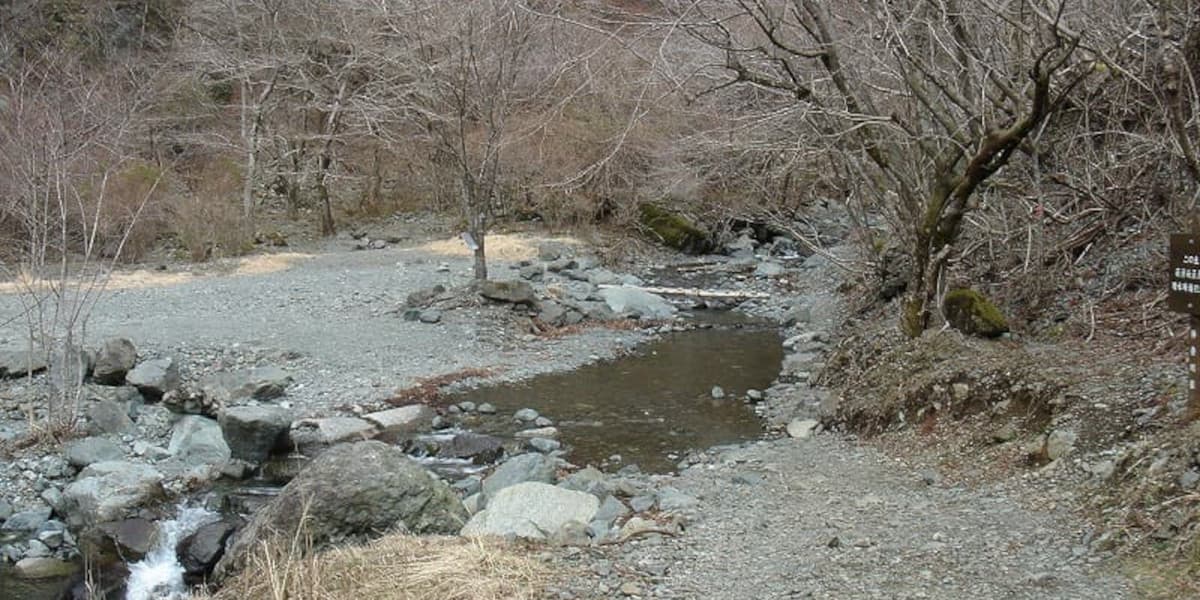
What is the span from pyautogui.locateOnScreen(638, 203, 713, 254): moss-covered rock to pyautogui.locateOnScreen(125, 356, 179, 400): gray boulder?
12.9 meters

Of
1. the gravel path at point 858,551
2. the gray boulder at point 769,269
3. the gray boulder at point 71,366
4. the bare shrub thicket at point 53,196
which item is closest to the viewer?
the gravel path at point 858,551

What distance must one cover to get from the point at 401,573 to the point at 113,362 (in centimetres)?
734

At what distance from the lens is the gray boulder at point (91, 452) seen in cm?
923

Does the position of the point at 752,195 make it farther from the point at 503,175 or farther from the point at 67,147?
the point at 67,147

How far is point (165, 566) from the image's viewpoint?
7559mm

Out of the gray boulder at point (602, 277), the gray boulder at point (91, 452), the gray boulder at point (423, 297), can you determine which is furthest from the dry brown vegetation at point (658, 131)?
the gray boulder at point (602, 277)

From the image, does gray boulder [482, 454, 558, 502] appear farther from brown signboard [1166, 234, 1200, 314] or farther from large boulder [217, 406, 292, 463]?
brown signboard [1166, 234, 1200, 314]

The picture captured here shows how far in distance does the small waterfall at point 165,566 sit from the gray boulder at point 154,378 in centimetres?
323

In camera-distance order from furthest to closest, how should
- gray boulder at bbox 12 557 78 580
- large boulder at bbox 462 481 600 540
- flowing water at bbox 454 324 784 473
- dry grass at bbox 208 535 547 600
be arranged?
flowing water at bbox 454 324 784 473 → gray boulder at bbox 12 557 78 580 → large boulder at bbox 462 481 600 540 → dry grass at bbox 208 535 547 600

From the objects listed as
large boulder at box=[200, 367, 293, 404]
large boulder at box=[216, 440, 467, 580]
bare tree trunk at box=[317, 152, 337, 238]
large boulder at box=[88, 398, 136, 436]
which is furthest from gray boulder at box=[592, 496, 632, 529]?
bare tree trunk at box=[317, 152, 337, 238]

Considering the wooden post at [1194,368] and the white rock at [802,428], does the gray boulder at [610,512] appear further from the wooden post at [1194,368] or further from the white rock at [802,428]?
the wooden post at [1194,368]

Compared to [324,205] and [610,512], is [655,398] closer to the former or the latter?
[610,512]

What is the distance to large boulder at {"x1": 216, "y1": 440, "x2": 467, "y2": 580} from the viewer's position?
637cm

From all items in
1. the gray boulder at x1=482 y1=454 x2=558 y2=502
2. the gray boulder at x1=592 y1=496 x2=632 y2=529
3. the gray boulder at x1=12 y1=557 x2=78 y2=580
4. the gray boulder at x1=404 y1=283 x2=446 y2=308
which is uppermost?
the gray boulder at x1=404 y1=283 x2=446 y2=308
